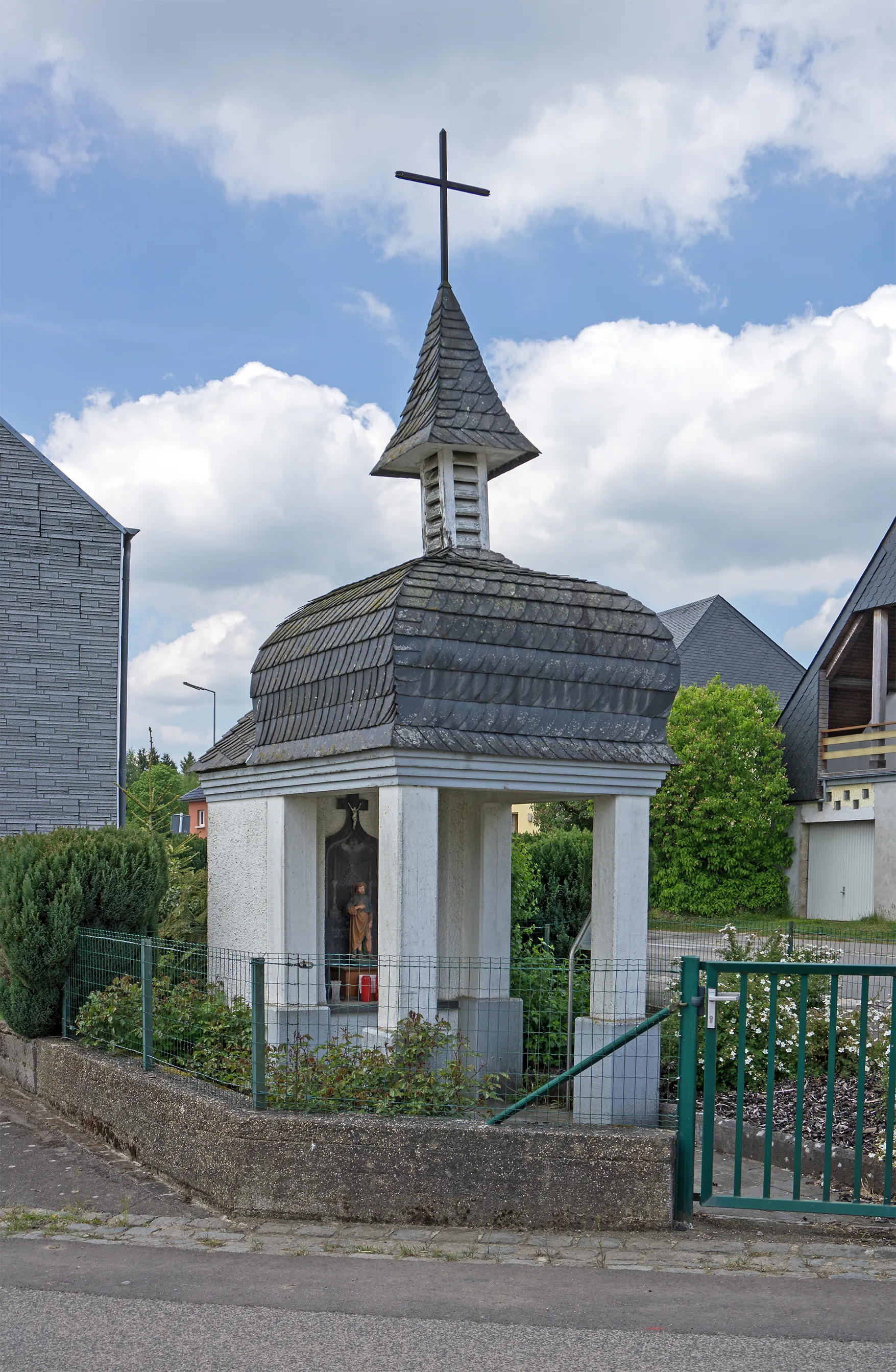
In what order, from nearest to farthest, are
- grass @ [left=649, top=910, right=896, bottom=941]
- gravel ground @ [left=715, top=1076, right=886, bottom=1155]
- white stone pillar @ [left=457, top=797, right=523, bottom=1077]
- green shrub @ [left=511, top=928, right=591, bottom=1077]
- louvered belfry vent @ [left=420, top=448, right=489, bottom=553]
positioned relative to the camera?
gravel ground @ [left=715, top=1076, right=886, bottom=1155] → green shrub @ [left=511, top=928, right=591, bottom=1077] → white stone pillar @ [left=457, top=797, right=523, bottom=1077] → louvered belfry vent @ [left=420, top=448, right=489, bottom=553] → grass @ [left=649, top=910, right=896, bottom=941]

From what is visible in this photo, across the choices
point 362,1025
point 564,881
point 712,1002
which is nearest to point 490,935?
point 362,1025

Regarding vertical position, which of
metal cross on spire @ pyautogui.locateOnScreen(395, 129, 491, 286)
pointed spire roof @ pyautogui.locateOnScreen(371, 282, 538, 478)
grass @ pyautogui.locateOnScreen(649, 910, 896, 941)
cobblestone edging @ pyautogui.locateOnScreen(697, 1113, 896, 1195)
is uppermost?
metal cross on spire @ pyautogui.locateOnScreen(395, 129, 491, 286)

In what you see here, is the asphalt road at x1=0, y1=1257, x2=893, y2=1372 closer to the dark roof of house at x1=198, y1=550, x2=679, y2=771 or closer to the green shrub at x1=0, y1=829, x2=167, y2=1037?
the dark roof of house at x1=198, y1=550, x2=679, y2=771

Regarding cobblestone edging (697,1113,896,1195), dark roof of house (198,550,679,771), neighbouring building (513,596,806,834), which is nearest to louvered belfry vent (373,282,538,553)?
dark roof of house (198,550,679,771)

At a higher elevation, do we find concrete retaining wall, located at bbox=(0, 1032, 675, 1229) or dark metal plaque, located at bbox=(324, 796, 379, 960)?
dark metal plaque, located at bbox=(324, 796, 379, 960)

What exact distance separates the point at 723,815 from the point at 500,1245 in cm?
2680

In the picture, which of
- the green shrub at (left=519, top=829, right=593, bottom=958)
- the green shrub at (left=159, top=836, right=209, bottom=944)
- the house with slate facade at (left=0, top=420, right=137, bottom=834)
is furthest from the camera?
the house with slate facade at (left=0, top=420, right=137, bottom=834)

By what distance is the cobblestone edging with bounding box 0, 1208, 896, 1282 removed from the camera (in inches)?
242

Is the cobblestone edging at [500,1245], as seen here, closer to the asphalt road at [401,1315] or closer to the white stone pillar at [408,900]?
the asphalt road at [401,1315]

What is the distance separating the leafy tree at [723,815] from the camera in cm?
3250

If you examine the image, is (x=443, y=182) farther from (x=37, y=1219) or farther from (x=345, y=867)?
(x=37, y=1219)

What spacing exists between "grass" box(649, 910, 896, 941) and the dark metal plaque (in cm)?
662

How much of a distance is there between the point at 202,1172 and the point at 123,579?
1330cm

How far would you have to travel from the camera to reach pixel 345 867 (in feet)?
37.6
